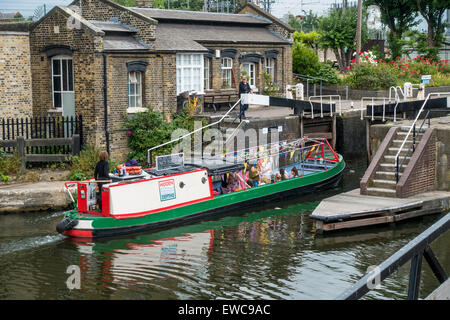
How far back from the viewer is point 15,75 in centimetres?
2306

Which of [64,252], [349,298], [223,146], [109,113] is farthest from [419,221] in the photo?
[349,298]

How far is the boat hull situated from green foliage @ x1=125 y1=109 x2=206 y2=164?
4245mm

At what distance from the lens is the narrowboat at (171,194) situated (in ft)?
52.0

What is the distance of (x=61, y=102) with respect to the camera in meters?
23.1

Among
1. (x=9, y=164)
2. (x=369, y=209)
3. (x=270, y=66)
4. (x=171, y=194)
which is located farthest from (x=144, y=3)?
(x=369, y=209)

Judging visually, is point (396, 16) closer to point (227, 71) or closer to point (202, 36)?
point (227, 71)

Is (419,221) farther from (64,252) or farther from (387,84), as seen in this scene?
(387,84)

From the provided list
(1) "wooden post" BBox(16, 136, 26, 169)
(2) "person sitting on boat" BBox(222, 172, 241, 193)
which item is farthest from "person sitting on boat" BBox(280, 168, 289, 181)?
(1) "wooden post" BBox(16, 136, 26, 169)

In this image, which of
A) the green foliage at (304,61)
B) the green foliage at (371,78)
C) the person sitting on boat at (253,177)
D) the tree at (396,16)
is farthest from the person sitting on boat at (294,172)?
the tree at (396,16)

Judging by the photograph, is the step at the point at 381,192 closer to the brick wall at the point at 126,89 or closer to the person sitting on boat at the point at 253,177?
the person sitting on boat at the point at 253,177

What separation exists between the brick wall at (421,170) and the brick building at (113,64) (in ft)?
32.4

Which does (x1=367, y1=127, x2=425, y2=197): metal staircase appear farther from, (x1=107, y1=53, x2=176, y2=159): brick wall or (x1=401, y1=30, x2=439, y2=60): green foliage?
(x1=401, y1=30, x2=439, y2=60): green foliage

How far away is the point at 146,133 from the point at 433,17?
28.7 metres
